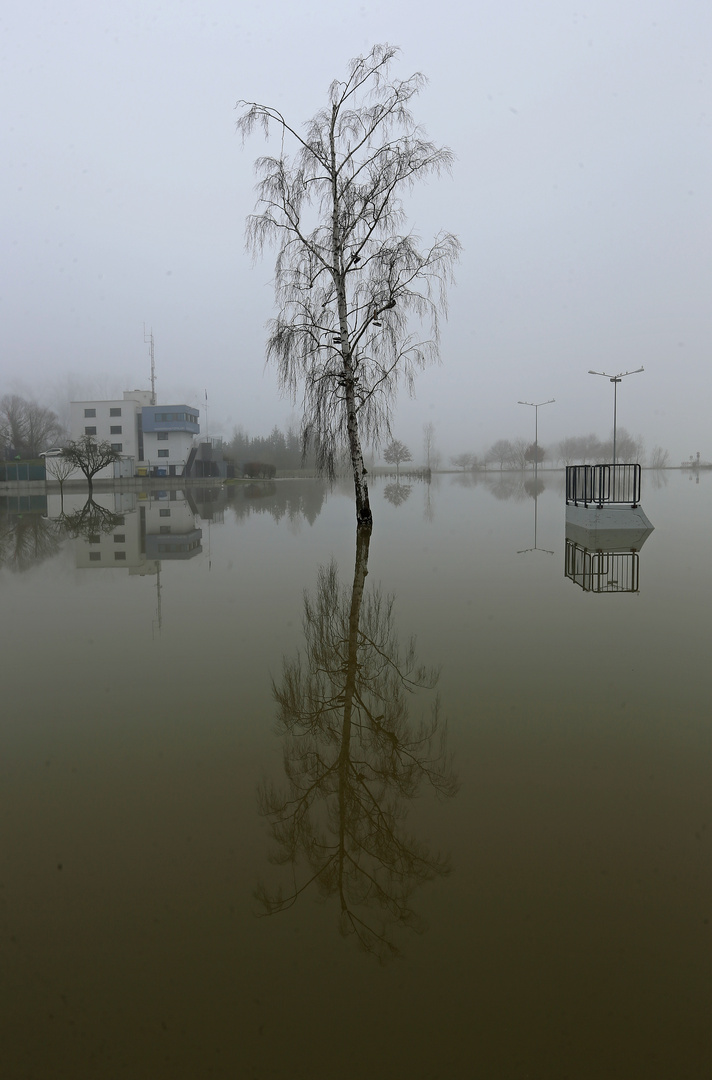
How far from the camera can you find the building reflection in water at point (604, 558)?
965cm

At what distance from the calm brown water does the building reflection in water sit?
8.60ft

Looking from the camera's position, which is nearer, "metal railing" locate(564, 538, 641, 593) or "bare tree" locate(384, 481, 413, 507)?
"metal railing" locate(564, 538, 641, 593)

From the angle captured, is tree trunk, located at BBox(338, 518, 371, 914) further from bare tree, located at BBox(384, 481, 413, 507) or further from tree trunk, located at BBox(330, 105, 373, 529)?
bare tree, located at BBox(384, 481, 413, 507)

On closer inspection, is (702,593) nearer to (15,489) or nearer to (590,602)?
(590,602)

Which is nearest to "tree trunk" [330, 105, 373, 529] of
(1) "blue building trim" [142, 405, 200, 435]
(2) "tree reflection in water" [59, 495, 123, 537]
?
(2) "tree reflection in water" [59, 495, 123, 537]

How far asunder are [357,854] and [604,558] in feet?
34.2

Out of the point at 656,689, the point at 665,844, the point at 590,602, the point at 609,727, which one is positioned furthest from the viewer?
the point at 590,602

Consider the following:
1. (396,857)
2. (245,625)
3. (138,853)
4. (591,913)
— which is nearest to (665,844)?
(591,913)

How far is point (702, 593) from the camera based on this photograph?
8844 millimetres

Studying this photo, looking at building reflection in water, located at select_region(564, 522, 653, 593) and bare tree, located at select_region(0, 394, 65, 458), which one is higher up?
bare tree, located at select_region(0, 394, 65, 458)

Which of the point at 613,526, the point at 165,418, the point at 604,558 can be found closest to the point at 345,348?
the point at 613,526

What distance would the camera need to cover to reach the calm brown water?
2094 millimetres

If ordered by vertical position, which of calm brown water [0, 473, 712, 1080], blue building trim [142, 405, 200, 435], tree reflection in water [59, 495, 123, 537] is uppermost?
blue building trim [142, 405, 200, 435]

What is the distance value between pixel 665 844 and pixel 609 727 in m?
1.35
